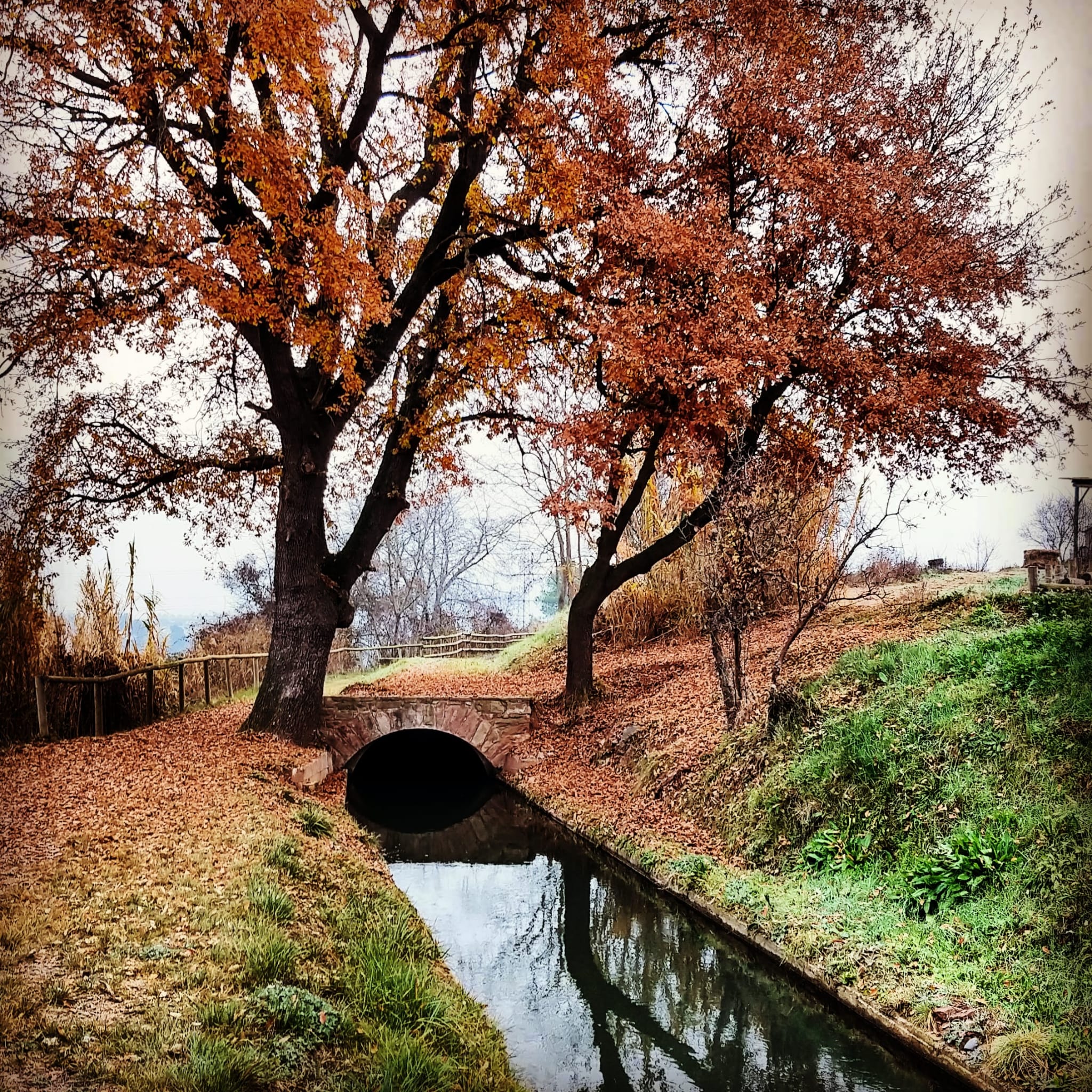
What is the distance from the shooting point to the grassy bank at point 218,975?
344 centimetres

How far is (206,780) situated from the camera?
7.80m

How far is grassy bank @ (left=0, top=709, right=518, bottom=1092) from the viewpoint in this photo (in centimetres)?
344

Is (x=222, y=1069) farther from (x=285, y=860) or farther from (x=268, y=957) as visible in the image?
(x=285, y=860)

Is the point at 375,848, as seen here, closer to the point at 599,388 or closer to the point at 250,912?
the point at 250,912

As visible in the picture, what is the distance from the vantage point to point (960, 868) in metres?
5.65

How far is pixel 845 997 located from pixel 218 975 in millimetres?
3792

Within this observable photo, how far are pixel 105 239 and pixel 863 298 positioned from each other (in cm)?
867

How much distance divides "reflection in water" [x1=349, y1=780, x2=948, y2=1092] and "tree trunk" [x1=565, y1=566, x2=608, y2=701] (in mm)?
3683

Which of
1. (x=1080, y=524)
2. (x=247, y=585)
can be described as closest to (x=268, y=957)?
(x=1080, y=524)

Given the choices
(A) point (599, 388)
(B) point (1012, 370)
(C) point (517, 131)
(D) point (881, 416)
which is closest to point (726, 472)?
(D) point (881, 416)

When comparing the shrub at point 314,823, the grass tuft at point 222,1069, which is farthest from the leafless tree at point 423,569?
the grass tuft at point 222,1069

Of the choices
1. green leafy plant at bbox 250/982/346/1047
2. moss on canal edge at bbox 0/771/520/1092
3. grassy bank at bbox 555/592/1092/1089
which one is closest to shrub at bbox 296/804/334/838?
moss on canal edge at bbox 0/771/520/1092

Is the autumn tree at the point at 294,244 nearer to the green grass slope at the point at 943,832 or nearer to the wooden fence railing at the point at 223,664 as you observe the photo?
the wooden fence railing at the point at 223,664

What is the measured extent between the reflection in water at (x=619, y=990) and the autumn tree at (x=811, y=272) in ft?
14.8
